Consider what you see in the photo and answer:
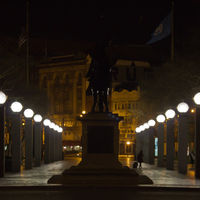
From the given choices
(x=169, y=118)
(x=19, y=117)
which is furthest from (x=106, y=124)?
(x=169, y=118)

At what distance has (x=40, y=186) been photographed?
23.5m

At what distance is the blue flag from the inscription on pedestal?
26948 mm

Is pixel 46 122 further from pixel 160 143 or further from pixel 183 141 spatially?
pixel 183 141

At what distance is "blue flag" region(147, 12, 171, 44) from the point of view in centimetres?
5347

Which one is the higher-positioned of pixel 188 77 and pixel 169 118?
pixel 188 77

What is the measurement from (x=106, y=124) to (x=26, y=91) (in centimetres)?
3386

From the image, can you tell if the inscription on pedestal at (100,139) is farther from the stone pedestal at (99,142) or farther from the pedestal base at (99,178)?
the pedestal base at (99,178)

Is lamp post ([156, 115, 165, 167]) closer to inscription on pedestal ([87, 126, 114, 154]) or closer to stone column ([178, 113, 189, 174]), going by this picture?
stone column ([178, 113, 189, 174])

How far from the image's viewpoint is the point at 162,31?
5444cm

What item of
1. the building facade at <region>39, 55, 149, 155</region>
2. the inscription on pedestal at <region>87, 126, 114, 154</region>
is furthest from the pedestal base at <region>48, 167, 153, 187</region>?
the building facade at <region>39, 55, 149, 155</region>

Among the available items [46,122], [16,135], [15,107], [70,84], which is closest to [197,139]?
[15,107]

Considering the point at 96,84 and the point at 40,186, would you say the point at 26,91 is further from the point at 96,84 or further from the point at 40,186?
the point at 40,186

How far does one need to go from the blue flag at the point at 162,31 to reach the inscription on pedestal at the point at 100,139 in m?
26.9

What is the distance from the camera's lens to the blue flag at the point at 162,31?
5347 cm
